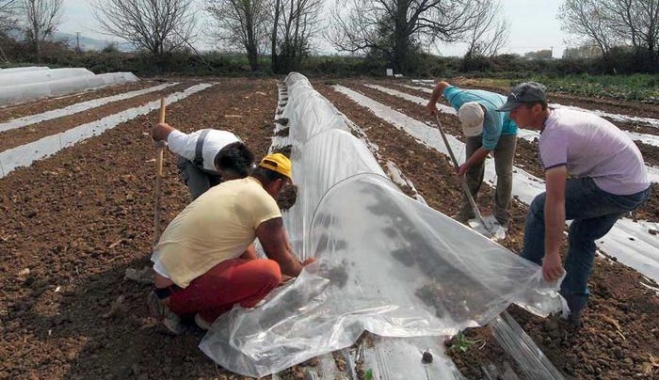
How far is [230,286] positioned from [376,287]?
79 centimetres

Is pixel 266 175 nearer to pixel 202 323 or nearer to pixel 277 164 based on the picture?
pixel 277 164

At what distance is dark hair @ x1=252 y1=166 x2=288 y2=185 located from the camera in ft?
8.45

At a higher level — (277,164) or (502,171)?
(277,164)

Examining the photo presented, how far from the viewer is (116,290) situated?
10.4ft

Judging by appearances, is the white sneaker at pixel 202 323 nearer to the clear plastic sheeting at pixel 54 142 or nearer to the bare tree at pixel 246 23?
the clear plastic sheeting at pixel 54 142

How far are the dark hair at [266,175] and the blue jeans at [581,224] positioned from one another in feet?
4.54

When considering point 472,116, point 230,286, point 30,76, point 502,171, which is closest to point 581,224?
point 472,116

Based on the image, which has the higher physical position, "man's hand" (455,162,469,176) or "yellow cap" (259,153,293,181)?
"yellow cap" (259,153,293,181)

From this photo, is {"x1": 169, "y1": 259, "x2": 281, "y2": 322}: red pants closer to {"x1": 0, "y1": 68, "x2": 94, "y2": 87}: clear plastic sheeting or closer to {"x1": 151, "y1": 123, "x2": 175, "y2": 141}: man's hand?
{"x1": 151, "y1": 123, "x2": 175, "y2": 141}: man's hand

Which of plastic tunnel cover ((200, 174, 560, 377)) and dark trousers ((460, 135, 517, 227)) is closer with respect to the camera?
plastic tunnel cover ((200, 174, 560, 377))

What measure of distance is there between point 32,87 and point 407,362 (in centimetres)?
1249

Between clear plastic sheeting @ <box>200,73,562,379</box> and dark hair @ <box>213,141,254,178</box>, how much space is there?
50 cm

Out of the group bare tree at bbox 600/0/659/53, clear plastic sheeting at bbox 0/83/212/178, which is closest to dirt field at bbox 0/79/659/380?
clear plastic sheeting at bbox 0/83/212/178

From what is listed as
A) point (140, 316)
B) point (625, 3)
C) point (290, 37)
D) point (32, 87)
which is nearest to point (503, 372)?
point (140, 316)
